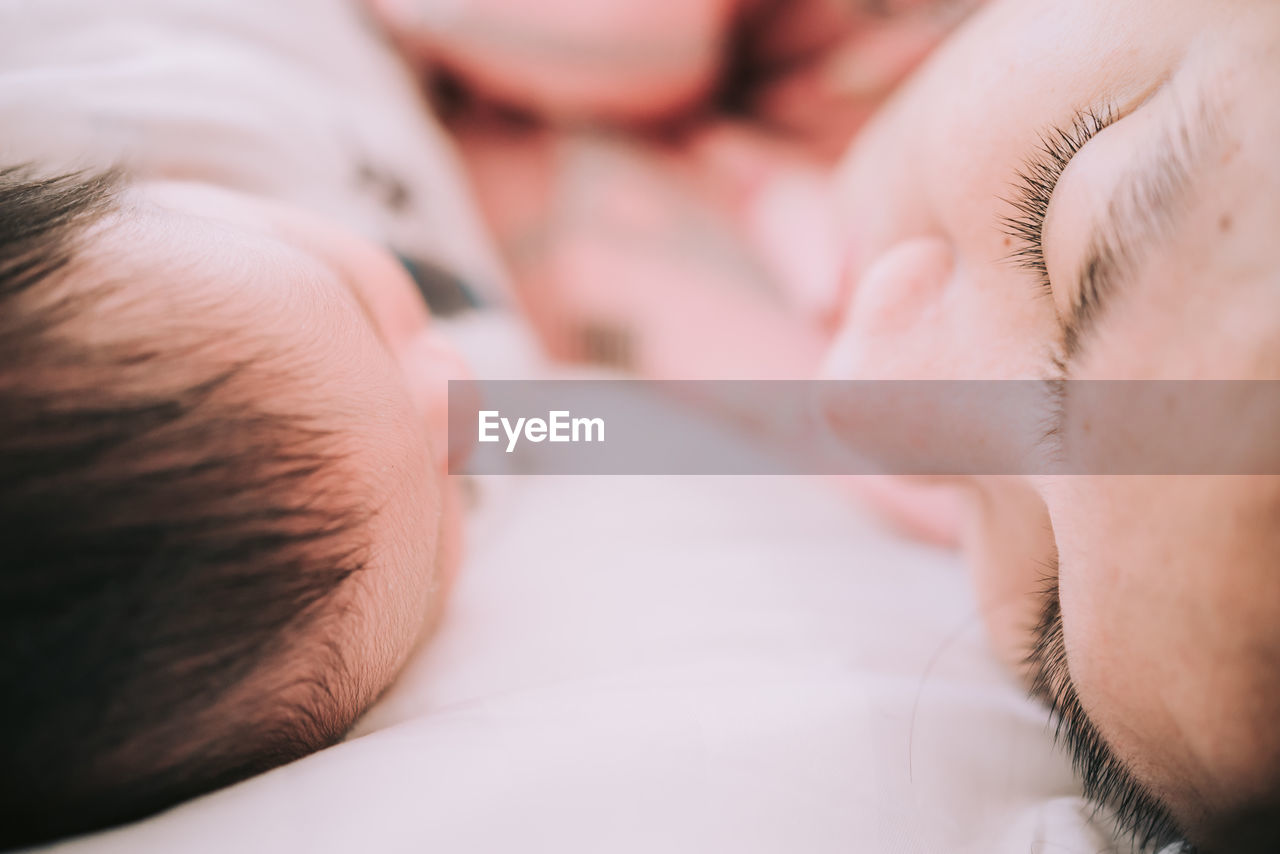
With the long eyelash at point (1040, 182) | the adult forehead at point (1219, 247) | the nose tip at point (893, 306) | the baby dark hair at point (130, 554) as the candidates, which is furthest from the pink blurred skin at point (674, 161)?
the baby dark hair at point (130, 554)

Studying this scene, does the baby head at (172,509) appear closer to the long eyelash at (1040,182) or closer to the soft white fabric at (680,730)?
the soft white fabric at (680,730)

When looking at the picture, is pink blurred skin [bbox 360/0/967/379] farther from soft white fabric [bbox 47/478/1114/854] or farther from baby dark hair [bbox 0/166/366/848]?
baby dark hair [bbox 0/166/366/848]

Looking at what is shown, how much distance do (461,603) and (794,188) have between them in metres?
0.66

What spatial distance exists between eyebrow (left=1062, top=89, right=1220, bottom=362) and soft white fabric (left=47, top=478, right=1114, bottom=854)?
11.0 inches

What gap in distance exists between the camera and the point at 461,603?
1.98 feet

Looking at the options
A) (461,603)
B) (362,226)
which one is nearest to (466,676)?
(461,603)

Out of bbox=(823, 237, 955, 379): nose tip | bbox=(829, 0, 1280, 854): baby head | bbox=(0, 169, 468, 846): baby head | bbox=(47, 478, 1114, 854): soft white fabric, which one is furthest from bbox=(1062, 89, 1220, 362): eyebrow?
bbox=(0, 169, 468, 846): baby head

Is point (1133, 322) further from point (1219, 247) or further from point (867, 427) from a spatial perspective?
point (867, 427)

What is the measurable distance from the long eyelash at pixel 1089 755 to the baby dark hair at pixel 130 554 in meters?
0.43

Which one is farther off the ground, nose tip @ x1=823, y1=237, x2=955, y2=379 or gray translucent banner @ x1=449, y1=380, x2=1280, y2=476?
nose tip @ x1=823, y1=237, x2=955, y2=379

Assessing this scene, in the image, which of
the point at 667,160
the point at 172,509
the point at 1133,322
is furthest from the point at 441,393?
the point at 667,160

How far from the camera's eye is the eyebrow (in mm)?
335

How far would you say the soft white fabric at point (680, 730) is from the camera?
398 millimetres

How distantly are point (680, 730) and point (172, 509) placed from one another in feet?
1.02
